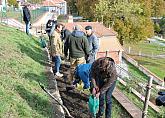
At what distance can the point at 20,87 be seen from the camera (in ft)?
24.2

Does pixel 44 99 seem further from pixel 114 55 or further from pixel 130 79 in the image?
pixel 114 55

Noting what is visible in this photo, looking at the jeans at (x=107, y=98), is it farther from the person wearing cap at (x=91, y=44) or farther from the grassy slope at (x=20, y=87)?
the person wearing cap at (x=91, y=44)

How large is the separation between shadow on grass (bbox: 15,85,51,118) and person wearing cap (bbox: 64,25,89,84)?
1820 millimetres

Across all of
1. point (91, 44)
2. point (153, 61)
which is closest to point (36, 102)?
point (91, 44)

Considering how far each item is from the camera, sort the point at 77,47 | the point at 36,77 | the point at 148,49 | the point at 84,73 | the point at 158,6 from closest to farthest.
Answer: the point at 84,73, the point at 77,47, the point at 36,77, the point at 158,6, the point at 148,49

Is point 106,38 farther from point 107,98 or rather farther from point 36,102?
point 107,98

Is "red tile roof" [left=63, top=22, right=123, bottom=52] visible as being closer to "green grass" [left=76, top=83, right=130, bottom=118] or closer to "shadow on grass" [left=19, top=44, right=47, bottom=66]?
"shadow on grass" [left=19, top=44, right=47, bottom=66]

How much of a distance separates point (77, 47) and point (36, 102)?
85.1 inches

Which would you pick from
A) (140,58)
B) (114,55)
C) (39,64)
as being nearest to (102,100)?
(39,64)

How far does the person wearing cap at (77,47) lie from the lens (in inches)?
335

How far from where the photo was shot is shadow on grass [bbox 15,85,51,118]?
21.7ft

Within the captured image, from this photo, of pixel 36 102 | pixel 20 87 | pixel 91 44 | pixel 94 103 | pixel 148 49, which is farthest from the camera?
pixel 148 49

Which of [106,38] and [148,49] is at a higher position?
[106,38]

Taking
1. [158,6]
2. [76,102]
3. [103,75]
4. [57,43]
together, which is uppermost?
[103,75]
